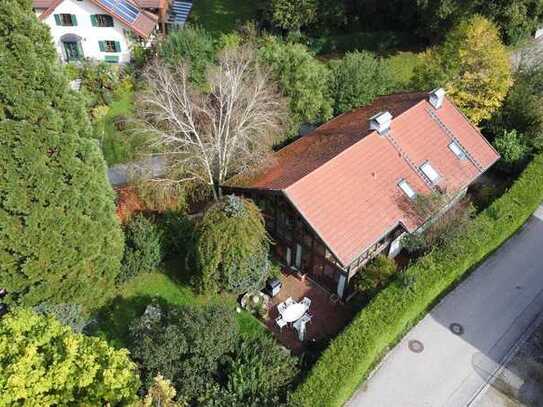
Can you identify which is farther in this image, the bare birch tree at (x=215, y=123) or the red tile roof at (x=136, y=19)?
the red tile roof at (x=136, y=19)

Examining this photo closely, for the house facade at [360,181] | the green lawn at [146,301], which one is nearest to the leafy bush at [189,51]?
the house facade at [360,181]

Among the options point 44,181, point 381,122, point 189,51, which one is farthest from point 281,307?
point 189,51

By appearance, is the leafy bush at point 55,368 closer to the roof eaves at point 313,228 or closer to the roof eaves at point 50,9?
the roof eaves at point 313,228

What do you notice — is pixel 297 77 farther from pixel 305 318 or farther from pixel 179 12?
pixel 179 12

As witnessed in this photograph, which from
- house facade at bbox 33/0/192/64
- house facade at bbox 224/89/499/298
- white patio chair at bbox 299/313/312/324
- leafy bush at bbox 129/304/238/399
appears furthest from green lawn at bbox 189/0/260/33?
leafy bush at bbox 129/304/238/399

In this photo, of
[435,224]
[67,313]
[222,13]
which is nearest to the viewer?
[67,313]

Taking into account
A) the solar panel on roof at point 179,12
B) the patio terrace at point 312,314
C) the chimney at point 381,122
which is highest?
the solar panel on roof at point 179,12

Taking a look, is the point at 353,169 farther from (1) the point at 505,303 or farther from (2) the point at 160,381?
(2) the point at 160,381
